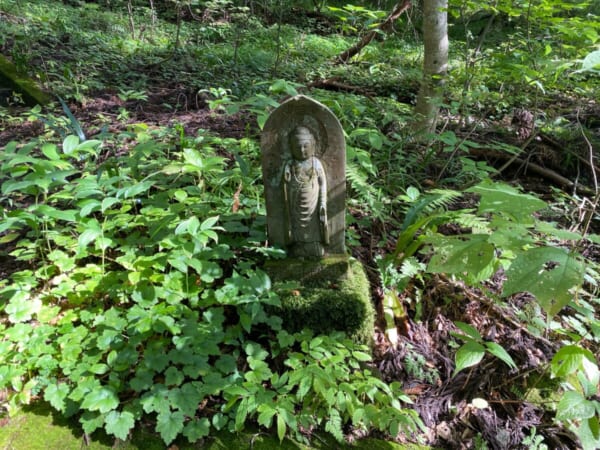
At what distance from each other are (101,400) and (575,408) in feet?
7.12

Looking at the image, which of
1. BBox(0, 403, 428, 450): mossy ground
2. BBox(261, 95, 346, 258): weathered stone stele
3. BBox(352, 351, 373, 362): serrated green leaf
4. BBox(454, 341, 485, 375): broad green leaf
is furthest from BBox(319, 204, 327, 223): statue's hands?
BBox(0, 403, 428, 450): mossy ground

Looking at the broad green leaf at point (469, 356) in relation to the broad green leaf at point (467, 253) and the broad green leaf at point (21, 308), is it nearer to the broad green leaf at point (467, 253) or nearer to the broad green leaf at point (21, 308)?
the broad green leaf at point (467, 253)

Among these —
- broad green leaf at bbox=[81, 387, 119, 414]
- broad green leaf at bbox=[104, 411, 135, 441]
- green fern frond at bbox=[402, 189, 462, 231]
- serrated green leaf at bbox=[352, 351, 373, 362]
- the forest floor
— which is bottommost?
the forest floor

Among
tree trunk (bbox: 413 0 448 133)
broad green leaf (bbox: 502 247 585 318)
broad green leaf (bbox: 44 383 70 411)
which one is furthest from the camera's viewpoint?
tree trunk (bbox: 413 0 448 133)

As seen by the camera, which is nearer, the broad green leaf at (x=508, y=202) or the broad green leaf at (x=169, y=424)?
the broad green leaf at (x=508, y=202)

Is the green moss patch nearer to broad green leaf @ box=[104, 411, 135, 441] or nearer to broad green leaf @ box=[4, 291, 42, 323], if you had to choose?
broad green leaf @ box=[4, 291, 42, 323]

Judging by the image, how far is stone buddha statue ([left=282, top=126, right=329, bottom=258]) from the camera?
2295mm

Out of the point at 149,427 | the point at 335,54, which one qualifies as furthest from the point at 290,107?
the point at 335,54

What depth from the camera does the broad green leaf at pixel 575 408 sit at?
1.58 meters

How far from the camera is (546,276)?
1.26 meters

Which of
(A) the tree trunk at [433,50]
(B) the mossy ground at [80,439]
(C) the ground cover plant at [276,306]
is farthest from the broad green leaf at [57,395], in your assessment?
(A) the tree trunk at [433,50]

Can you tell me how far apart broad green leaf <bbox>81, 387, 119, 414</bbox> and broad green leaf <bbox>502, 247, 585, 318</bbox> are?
183 cm

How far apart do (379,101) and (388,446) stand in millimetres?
4130

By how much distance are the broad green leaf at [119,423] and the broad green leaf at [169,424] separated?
132 millimetres
